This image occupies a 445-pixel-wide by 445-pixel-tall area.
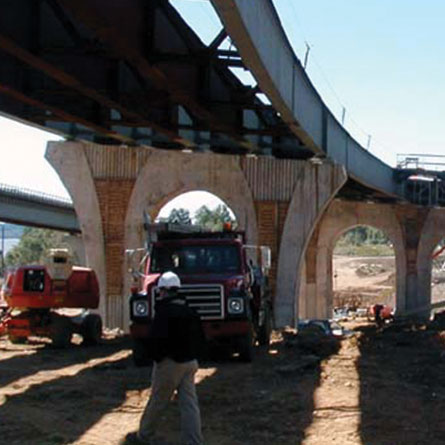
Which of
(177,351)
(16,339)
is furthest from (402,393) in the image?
(16,339)

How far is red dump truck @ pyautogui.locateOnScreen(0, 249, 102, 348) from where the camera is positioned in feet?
66.7

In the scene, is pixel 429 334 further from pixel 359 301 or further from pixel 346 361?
pixel 359 301

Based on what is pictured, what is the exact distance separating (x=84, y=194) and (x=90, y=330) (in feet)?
26.7

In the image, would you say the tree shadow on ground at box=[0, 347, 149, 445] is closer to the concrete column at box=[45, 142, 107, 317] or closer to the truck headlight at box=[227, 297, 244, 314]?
the truck headlight at box=[227, 297, 244, 314]

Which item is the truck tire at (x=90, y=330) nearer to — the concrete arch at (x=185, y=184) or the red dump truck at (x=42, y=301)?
the red dump truck at (x=42, y=301)

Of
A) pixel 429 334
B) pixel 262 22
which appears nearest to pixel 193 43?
pixel 262 22

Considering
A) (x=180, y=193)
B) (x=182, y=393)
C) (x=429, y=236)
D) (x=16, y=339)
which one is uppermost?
(x=180, y=193)

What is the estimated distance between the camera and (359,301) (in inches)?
3024

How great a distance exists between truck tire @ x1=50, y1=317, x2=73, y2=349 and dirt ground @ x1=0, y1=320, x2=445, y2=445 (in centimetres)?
105

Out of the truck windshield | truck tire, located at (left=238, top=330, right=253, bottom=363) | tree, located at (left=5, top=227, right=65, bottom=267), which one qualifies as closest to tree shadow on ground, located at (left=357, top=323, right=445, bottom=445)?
truck tire, located at (left=238, top=330, right=253, bottom=363)

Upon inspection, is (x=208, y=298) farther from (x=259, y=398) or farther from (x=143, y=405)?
(x=143, y=405)

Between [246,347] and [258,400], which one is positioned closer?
[258,400]

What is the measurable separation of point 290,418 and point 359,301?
66.6 meters

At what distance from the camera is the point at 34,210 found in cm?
5950
